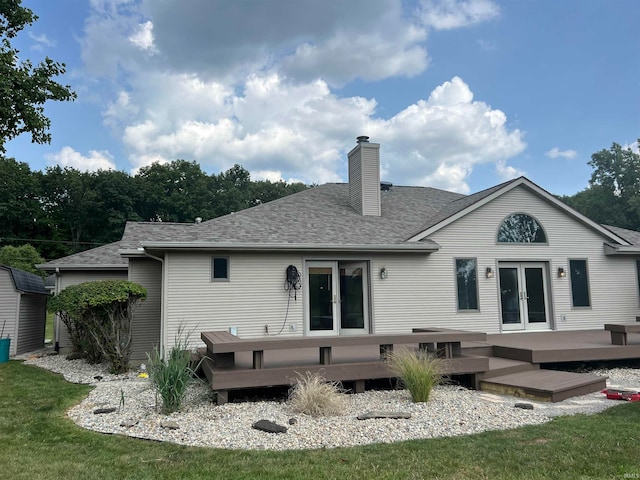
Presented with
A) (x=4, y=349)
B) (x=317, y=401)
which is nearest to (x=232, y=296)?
(x=317, y=401)

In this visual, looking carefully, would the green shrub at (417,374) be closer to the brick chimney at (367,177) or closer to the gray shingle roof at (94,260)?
the brick chimney at (367,177)

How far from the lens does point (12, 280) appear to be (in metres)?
12.1

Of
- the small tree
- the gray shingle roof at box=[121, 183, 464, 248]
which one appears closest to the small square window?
the gray shingle roof at box=[121, 183, 464, 248]

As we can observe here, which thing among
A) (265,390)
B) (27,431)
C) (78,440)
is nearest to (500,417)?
(265,390)

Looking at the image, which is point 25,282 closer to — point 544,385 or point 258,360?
point 258,360

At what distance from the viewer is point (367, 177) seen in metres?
12.4

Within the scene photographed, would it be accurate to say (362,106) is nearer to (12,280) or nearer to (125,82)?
(125,82)

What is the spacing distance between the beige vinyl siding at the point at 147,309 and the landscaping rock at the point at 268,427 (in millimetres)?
6551

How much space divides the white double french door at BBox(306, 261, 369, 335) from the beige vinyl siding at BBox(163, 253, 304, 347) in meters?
0.40

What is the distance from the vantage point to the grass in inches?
139

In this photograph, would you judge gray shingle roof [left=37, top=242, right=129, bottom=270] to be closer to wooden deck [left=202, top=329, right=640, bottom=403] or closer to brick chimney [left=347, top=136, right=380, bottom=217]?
wooden deck [left=202, top=329, right=640, bottom=403]

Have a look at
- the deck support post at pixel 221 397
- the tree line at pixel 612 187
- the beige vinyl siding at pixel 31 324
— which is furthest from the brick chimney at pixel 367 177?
the tree line at pixel 612 187

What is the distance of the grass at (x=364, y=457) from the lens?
3520 mm

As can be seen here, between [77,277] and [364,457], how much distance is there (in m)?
11.0
